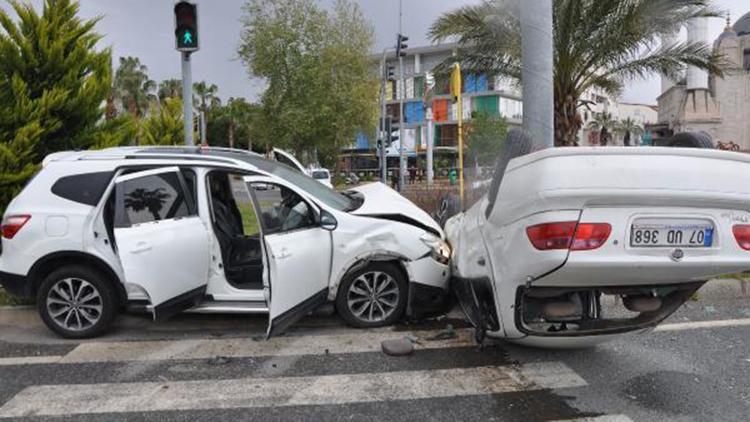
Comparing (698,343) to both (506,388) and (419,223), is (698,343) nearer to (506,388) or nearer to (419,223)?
(506,388)

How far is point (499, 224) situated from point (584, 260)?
724 millimetres

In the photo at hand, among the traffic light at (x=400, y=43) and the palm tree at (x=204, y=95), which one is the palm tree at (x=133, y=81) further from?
the traffic light at (x=400, y=43)

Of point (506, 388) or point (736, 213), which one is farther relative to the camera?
point (506, 388)

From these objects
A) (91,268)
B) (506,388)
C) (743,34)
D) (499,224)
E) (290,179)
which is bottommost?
(506,388)

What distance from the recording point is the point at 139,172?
5.27 meters

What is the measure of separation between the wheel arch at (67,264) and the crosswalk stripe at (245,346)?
477mm

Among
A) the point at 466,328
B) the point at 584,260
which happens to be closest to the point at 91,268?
the point at 466,328

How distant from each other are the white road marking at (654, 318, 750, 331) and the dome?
8064 centimetres

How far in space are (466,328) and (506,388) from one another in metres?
1.45

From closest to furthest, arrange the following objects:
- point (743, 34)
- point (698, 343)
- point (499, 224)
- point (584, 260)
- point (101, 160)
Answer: point (584, 260)
point (499, 224)
point (698, 343)
point (101, 160)
point (743, 34)

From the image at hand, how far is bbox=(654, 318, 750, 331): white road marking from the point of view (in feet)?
17.9

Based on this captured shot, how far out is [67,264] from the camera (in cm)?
527

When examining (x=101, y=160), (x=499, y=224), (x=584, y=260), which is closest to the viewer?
(x=584, y=260)

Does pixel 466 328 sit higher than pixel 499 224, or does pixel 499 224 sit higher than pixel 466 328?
pixel 499 224
